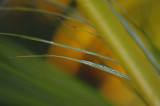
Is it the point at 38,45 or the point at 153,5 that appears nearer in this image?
the point at 153,5

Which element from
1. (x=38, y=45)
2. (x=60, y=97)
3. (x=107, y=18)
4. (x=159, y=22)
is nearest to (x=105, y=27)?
(x=107, y=18)

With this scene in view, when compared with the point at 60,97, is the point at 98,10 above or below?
above

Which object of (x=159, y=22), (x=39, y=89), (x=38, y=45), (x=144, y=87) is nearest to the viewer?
(x=144, y=87)

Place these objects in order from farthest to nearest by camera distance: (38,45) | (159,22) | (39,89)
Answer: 1. (38,45)
2. (159,22)
3. (39,89)

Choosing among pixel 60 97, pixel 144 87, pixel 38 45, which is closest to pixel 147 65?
pixel 144 87

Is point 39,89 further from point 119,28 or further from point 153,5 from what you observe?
point 153,5

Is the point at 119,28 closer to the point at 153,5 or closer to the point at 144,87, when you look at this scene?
the point at 144,87

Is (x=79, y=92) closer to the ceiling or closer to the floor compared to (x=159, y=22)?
closer to the floor

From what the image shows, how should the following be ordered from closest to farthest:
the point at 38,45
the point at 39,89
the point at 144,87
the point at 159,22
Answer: the point at 144,87 → the point at 39,89 → the point at 159,22 → the point at 38,45

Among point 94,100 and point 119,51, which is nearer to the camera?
point 119,51
